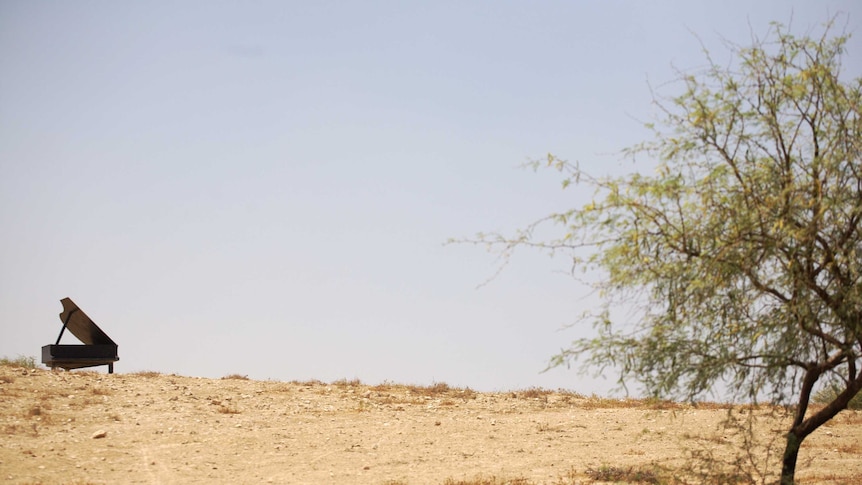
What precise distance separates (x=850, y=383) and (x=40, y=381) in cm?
2172

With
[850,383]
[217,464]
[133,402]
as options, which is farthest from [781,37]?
[133,402]

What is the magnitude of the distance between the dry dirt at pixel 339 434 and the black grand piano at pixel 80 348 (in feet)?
5.79

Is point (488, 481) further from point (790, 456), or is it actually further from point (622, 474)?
point (790, 456)

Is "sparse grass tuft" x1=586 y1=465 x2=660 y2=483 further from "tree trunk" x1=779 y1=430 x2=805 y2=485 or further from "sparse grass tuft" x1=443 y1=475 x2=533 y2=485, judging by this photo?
"tree trunk" x1=779 y1=430 x2=805 y2=485

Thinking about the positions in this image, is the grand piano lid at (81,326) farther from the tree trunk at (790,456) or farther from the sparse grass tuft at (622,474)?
the tree trunk at (790,456)

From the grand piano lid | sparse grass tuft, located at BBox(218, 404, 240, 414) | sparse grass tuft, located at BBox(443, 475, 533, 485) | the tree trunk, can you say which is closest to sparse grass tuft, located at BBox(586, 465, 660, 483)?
sparse grass tuft, located at BBox(443, 475, 533, 485)

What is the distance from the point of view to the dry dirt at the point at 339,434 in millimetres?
15906

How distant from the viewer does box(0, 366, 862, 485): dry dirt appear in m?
15.9

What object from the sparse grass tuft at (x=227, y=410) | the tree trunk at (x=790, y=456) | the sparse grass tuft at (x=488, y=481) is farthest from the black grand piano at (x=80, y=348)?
the tree trunk at (x=790, y=456)

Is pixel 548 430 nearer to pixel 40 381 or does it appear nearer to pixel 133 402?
pixel 133 402

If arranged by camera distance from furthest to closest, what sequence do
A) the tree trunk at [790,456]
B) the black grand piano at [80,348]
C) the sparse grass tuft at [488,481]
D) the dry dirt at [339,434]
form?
the black grand piano at [80,348] < the dry dirt at [339,434] < the sparse grass tuft at [488,481] < the tree trunk at [790,456]

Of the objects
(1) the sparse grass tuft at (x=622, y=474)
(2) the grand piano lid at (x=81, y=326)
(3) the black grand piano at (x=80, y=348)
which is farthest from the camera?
(2) the grand piano lid at (x=81, y=326)

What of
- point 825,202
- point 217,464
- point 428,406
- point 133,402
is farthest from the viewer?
point 428,406

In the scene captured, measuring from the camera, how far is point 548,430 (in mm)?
20953
